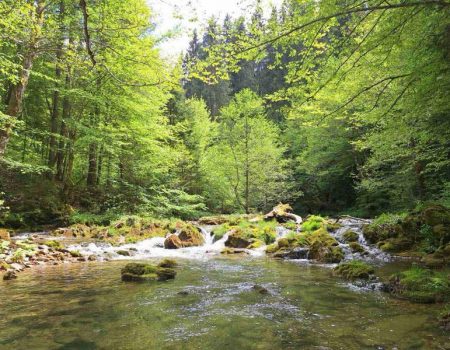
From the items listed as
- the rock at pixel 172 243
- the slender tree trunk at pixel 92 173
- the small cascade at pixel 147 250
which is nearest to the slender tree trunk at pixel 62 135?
the slender tree trunk at pixel 92 173

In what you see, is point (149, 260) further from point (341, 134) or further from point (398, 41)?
point (341, 134)

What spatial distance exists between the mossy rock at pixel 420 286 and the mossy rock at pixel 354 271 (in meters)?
Answer: 1.04

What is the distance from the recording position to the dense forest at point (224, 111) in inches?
217

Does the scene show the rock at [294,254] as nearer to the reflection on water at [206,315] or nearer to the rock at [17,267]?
the reflection on water at [206,315]

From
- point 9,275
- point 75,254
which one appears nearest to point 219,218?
point 75,254

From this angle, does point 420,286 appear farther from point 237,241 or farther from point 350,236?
point 237,241

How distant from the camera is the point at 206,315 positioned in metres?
5.44

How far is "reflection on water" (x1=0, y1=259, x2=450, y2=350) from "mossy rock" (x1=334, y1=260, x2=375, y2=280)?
14.8 inches

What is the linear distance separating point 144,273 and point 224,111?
19.2 metres

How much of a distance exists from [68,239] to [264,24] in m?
11.7

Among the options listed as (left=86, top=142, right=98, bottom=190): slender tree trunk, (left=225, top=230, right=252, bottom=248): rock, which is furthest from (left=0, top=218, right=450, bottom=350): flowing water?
(left=86, top=142, right=98, bottom=190): slender tree trunk

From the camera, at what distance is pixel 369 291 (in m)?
6.83

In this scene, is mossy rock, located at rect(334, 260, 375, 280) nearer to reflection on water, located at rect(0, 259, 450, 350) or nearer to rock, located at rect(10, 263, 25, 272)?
reflection on water, located at rect(0, 259, 450, 350)

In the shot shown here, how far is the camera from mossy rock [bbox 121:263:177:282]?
7832mm
